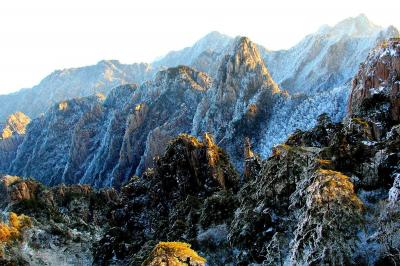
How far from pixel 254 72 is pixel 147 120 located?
141 feet

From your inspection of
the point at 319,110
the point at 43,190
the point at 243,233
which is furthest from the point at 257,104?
the point at 243,233

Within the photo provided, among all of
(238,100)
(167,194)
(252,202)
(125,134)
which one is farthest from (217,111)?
(252,202)

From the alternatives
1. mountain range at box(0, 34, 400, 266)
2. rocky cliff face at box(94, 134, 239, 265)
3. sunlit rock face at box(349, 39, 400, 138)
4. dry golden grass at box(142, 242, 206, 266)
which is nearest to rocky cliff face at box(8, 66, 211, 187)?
mountain range at box(0, 34, 400, 266)

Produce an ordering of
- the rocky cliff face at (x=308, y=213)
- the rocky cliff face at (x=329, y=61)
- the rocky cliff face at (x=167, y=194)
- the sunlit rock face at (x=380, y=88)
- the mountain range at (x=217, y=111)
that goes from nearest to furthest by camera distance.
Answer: the rocky cliff face at (x=308, y=213) → the sunlit rock face at (x=380, y=88) → the rocky cliff face at (x=167, y=194) → the mountain range at (x=217, y=111) → the rocky cliff face at (x=329, y=61)

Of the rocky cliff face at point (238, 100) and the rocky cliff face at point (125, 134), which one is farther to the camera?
the rocky cliff face at point (125, 134)

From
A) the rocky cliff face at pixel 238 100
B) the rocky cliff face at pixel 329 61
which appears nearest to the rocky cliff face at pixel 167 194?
the rocky cliff face at pixel 238 100

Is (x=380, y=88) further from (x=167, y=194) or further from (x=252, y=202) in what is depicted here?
(x=252, y=202)

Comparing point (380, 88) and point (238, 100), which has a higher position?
point (238, 100)

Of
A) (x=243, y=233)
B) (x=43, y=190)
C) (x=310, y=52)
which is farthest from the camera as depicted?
(x=310, y=52)

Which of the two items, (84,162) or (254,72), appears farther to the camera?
(84,162)

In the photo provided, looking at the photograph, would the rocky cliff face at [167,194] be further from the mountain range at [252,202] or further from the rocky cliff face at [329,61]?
the rocky cliff face at [329,61]

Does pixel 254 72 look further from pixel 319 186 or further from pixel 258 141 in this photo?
pixel 319 186

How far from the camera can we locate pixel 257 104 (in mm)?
119375

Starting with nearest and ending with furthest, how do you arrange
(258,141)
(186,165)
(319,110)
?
1. (186,165)
2. (319,110)
3. (258,141)
